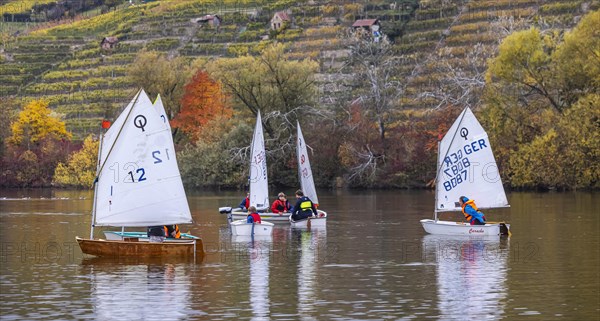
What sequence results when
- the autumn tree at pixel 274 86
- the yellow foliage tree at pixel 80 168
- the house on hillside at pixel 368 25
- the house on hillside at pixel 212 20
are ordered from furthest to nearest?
1. the house on hillside at pixel 212 20
2. the house on hillside at pixel 368 25
3. the yellow foliage tree at pixel 80 168
4. the autumn tree at pixel 274 86

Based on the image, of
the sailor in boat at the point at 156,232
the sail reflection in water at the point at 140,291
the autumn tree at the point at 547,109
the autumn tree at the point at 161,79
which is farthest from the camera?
the autumn tree at the point at 161,79

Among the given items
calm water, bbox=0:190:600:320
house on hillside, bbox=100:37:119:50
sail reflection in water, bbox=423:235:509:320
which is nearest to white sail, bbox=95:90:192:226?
calm water, bbox=0:190:600:320

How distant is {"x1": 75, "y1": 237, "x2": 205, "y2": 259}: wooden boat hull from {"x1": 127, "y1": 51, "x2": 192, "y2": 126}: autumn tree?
83.0 metres

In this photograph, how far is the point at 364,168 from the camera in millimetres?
109750

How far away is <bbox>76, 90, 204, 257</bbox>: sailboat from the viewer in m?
43.8

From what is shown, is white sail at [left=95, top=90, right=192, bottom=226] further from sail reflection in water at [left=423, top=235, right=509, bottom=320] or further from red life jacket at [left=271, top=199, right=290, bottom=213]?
red life jacket at [left=271, top=199, right=290, bottom=213]

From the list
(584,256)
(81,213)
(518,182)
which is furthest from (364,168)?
(584,256)

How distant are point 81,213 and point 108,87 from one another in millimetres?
83080

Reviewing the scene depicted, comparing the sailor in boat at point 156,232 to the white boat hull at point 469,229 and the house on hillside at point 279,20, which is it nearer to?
the white boat hull at point 469,229

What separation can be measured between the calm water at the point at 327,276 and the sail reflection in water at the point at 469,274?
0.05 metres

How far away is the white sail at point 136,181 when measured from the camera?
43.9 meters

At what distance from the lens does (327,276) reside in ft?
128

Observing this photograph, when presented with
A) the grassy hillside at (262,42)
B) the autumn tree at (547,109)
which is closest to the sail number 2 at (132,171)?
the autumn tree at (547,109)

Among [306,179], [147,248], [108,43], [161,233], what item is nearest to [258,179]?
[306,179]
